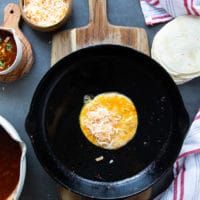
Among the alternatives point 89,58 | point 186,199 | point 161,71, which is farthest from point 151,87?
point 186,199

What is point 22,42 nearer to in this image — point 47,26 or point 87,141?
point 47,26

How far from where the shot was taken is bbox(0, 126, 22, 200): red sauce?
1247 millimetres

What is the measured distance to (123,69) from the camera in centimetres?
130

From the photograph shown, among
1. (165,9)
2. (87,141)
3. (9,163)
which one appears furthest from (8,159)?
(165,9)

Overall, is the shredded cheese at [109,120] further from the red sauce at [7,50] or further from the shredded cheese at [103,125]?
the red sauce at [7,50]

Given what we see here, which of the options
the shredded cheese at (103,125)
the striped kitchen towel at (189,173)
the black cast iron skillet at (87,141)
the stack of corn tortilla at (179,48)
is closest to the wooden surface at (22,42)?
the black cast iron skillet at (87,141)

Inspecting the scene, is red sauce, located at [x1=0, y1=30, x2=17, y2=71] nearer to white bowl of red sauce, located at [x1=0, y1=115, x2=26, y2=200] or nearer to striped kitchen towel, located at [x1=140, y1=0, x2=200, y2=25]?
white bowl of red sauce, located at [x1=0, y1=115, x2=26, y2=200]

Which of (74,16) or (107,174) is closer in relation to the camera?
(107,174)

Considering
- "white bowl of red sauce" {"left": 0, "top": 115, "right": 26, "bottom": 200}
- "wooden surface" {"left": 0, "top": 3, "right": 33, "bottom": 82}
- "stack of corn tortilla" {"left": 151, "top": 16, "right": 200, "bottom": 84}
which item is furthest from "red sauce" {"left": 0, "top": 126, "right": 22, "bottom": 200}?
"stack of corn tortilla" {"left": 151, "top": 16, "right": 200, "bottom": 84}

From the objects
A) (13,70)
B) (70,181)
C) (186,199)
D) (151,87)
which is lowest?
(186,199)

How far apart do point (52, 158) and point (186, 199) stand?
0.36 metres

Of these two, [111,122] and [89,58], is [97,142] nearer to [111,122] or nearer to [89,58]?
[111,122]

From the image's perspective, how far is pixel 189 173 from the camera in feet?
4.15

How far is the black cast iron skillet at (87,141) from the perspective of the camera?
1258 millimetres
